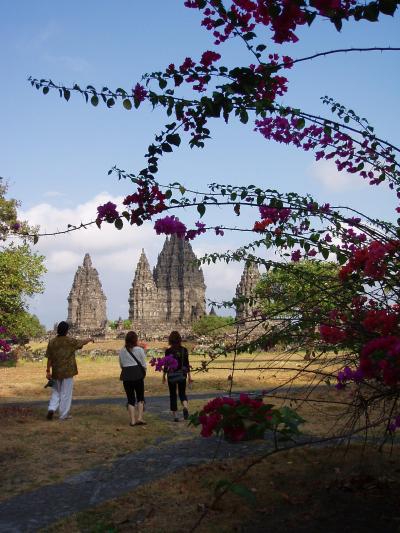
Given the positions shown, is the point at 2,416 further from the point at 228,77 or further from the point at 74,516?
the point at 228,77

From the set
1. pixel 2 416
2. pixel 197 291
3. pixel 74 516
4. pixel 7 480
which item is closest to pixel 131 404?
pixel 2 416

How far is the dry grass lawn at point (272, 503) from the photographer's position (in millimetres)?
4117

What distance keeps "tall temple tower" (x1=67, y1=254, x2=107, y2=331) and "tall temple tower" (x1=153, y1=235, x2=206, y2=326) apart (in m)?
8.58

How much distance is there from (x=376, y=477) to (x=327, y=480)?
48 centimetres

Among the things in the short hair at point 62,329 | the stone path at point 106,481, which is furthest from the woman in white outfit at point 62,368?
the stone path at point 106,481

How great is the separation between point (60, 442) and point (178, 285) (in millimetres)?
67602

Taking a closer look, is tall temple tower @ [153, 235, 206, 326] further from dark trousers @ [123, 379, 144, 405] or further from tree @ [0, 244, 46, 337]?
dark trousers @ [123, 379, 144, 405]

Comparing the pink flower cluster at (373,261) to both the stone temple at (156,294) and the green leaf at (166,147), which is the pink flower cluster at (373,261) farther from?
the stone temple at (156,294)

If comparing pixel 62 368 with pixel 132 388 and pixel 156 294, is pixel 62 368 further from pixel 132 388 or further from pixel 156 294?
pixel 156 294

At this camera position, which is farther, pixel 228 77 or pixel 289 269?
pixel 289 269

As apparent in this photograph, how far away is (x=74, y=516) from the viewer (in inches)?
180

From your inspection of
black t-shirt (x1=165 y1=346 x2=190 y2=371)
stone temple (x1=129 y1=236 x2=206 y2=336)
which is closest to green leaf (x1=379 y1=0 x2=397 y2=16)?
black t-shirt (x1=165 y1=346 x2=190 y2=371)

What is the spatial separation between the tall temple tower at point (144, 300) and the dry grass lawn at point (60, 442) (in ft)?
180

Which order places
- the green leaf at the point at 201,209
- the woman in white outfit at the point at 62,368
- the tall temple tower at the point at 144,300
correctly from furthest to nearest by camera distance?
the tall temple tower at the point at 144,300
the woman in white outfit at the point at 62,368
the green leaf at the point at 201,209
